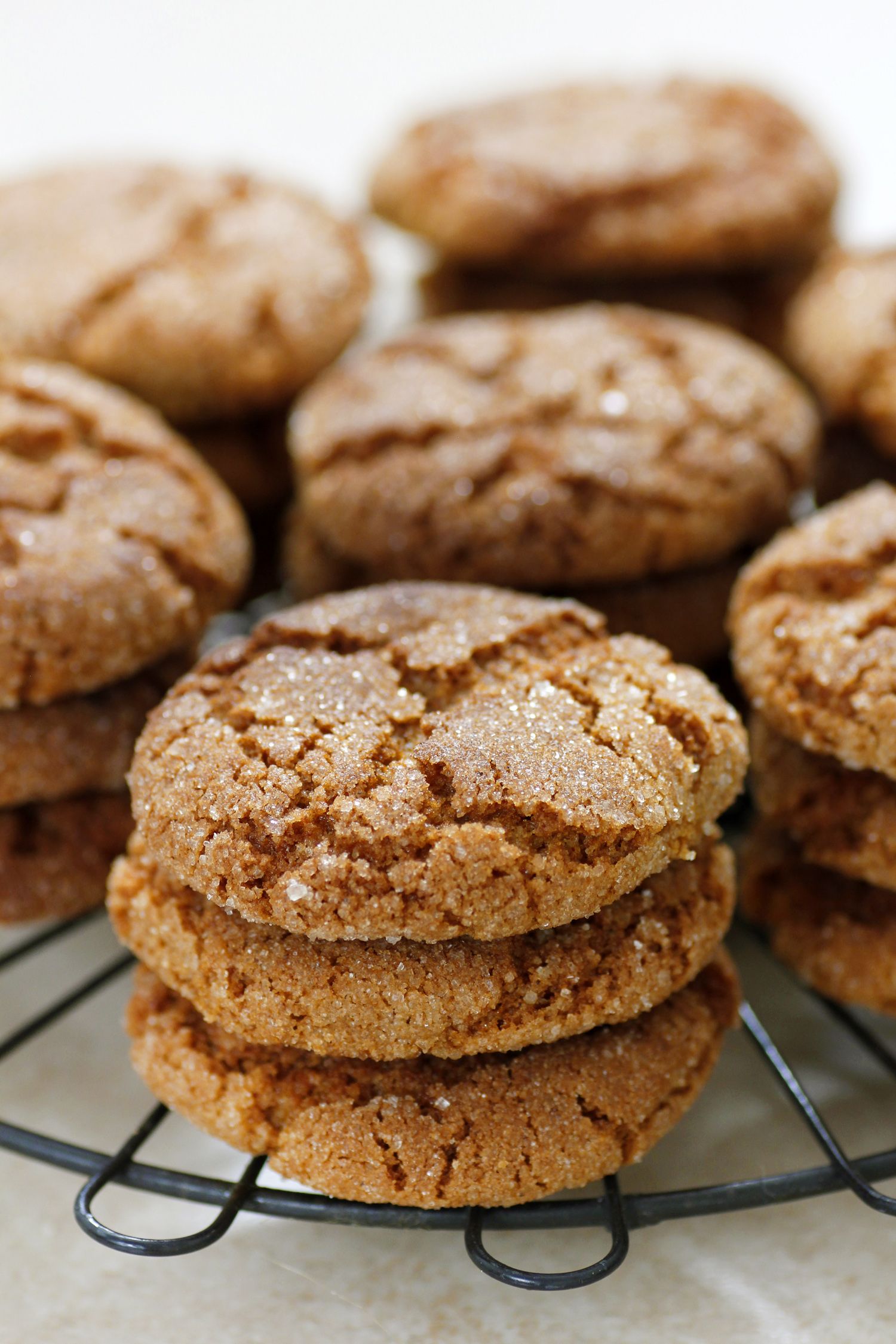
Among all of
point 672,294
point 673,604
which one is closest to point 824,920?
point 673,604

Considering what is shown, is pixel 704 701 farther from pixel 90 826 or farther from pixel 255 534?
pixel 255 534

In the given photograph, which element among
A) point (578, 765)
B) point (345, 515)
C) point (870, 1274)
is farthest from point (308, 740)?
point (870, 1274)

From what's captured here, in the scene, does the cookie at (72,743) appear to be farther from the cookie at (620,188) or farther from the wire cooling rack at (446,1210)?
the cookie at (620,188)

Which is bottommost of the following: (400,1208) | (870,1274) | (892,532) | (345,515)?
(870,1274)

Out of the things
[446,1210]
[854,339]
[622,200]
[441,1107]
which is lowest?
[446,1210]

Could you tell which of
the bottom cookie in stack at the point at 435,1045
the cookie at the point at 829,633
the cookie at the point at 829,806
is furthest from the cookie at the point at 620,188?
the bottom cookie in stack at the point at 435,1045

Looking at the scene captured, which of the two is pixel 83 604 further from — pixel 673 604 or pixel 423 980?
pixel 673 604
